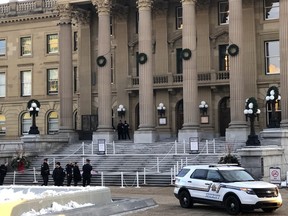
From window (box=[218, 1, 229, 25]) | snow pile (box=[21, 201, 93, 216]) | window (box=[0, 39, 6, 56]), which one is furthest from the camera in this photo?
window (box=[0, 39, 6, 56])

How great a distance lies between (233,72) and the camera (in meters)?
43.5

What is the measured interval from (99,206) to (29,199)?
104 inches

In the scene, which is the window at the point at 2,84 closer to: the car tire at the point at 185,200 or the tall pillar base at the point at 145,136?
the tall pillar base at the point at 145,136

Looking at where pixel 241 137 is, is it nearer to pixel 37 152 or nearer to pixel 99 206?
pixel 37 152

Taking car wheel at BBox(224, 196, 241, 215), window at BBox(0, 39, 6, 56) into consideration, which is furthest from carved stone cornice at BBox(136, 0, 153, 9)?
car wheel at BBox(224, 196, 241, 215)

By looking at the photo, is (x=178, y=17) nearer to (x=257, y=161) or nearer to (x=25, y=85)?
(x=25, y=85)

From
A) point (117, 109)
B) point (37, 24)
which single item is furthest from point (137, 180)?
point (37, 24)

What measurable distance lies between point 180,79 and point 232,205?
1176 inches

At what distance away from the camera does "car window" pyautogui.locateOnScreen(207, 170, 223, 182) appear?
2250 cm

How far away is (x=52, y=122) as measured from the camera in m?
61.2

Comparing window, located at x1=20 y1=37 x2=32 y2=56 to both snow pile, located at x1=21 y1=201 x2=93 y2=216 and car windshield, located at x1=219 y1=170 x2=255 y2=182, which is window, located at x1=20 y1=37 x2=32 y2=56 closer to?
car windshield, located at x1=219 y1=170 x2=255 y2=182

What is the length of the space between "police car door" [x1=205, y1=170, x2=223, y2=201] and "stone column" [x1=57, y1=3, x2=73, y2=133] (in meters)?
29.0

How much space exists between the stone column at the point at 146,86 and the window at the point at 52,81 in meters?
16.6

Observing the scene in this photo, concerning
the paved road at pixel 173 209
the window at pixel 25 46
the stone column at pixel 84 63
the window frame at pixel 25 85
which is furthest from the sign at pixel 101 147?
the window at pixel 25 46
